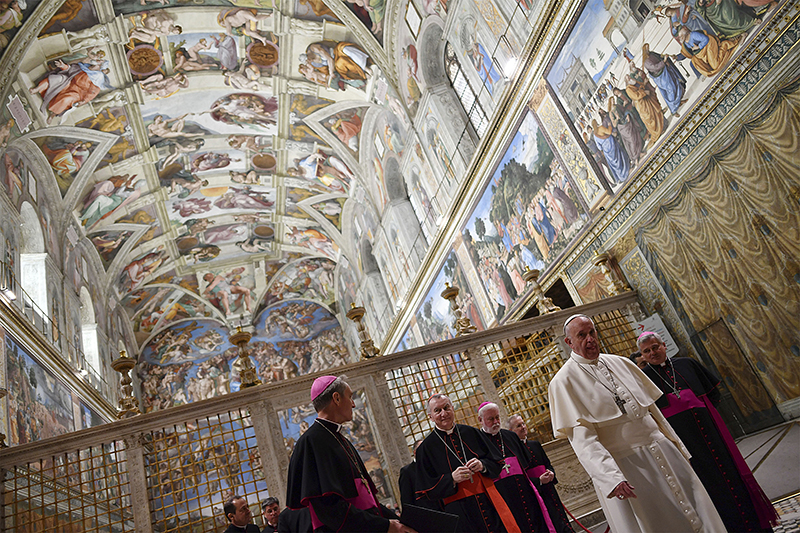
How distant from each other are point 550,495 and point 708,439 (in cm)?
140

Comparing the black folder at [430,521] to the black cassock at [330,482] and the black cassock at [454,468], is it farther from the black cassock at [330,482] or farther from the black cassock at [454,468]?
the black cassock at [454,468]

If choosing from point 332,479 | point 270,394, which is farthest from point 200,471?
point 332,479

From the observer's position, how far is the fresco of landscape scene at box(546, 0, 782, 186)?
625 cm

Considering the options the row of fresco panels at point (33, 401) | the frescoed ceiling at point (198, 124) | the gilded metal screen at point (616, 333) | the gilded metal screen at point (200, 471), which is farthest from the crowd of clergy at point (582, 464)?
the frescoed ceiling at point (198, 124)

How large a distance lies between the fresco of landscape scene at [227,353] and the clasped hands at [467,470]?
23167 mm

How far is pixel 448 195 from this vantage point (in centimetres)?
1353

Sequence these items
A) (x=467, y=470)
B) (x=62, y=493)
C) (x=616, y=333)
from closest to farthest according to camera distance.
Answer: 1. (x=467, y=470)
2. (x=616, y=333)
3. (x=62, y=493)

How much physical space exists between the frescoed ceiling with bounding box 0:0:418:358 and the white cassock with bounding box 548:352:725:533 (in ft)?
39.7

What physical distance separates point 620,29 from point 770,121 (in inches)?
106

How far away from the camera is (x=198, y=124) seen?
1823cm

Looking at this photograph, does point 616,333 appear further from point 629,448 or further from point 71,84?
point 71,84

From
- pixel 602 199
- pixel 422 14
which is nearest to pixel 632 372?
pixel 602 199

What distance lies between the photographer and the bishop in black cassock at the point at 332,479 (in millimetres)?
2732

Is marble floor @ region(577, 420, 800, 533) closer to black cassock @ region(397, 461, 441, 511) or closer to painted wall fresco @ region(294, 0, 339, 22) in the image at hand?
black cassock @ region(397, 461, 441, 511)
